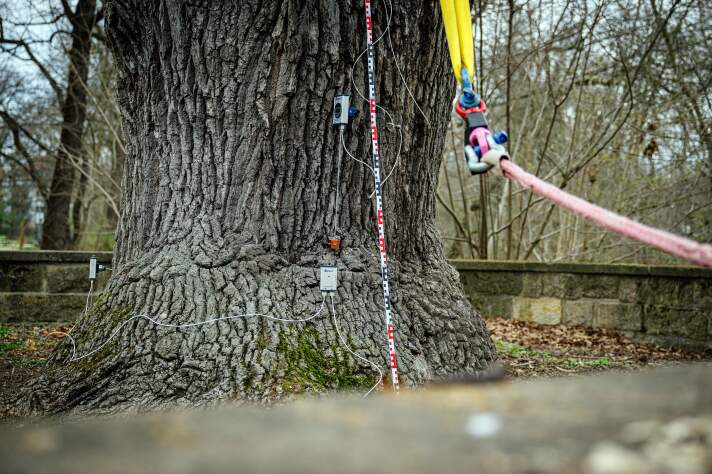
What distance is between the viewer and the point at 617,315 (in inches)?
287

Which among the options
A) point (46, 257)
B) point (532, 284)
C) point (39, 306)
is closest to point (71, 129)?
point (46, 257)

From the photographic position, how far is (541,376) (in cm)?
507

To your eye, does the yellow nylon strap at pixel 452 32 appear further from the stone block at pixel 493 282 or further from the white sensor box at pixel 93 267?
the stone block at pixel 493 282

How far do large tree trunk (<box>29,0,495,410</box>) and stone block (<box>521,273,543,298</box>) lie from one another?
3577mm

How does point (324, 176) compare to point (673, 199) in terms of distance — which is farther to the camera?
point (673, 199)

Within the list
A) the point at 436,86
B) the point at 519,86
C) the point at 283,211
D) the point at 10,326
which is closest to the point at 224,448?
the point at 283,211

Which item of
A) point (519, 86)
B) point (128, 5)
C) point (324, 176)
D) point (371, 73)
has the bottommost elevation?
point (324, 176)

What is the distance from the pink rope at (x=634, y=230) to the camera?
181 centimetres

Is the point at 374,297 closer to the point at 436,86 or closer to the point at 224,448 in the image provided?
the point at 436,86

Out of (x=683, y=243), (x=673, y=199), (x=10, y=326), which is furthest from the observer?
(x=673, y=199)

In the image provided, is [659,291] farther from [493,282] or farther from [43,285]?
[43,285]

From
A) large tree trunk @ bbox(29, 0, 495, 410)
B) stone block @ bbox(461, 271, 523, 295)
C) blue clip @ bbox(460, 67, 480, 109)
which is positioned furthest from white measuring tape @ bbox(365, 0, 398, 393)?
stone block @ bbox(461, 271, 523, 295)

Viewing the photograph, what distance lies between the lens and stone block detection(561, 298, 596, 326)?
7.48 m

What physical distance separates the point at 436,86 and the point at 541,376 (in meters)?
2.34
